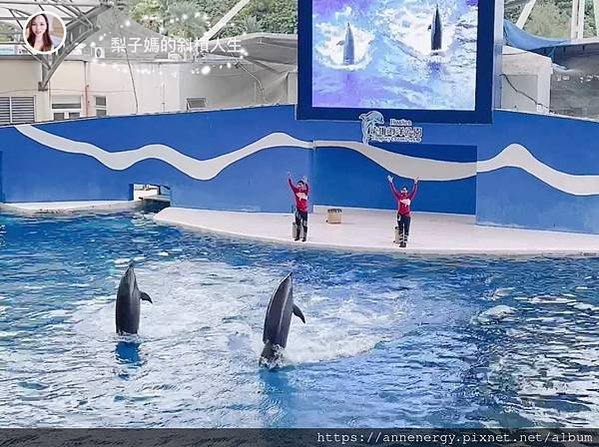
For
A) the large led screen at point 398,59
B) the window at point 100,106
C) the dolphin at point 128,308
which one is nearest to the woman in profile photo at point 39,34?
the large led screen at point 398,59

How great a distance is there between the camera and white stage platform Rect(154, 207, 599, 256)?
1477cm

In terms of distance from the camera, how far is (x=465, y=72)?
16.5 m

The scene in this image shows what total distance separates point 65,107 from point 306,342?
18.5 m

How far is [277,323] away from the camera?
870 cm

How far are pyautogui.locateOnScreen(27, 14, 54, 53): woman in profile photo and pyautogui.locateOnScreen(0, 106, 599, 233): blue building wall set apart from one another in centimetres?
175

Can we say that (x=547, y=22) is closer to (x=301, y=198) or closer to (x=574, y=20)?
(x=574, y=20)

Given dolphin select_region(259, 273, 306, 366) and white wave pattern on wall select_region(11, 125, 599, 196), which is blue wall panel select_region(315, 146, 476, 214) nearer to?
white wave pattern on wall select_region(11, 125, 599, 196)

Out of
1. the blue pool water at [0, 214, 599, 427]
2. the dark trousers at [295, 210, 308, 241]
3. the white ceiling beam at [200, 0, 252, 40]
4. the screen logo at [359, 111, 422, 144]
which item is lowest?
the blue pool water at [0, 214, 599, 427]

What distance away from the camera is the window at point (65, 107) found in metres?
25.8

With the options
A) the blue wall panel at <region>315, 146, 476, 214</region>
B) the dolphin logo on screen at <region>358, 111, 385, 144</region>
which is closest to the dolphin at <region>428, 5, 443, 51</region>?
the dolphin logo on screen at <region>358, 111, 385, 144</region>

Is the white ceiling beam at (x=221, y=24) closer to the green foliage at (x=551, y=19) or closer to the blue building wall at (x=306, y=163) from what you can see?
the blue building wall at (x=306, y=163)

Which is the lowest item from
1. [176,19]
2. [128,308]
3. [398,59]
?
[128,308]

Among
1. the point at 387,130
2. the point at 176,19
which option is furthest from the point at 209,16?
the point at 387,130

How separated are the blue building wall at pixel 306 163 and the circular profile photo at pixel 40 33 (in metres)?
1.74
